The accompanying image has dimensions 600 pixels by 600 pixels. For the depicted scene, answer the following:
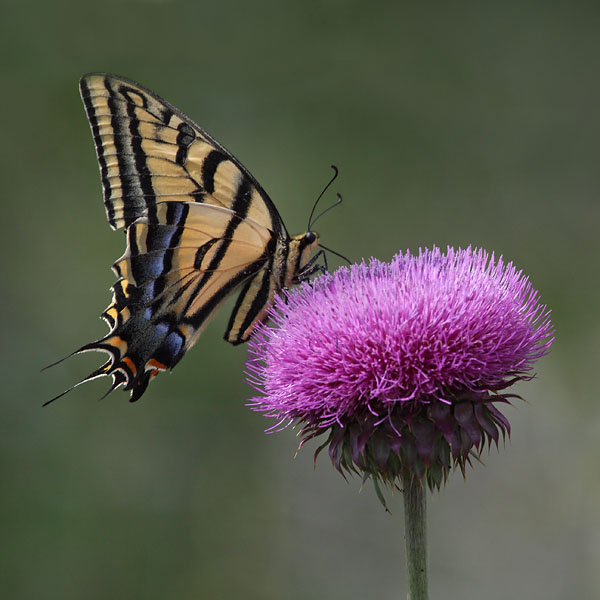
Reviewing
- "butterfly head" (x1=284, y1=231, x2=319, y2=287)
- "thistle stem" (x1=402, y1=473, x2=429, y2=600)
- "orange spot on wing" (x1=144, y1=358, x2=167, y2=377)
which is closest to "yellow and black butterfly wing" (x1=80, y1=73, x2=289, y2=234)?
"butterfly head" (x1=284, y1=231, x2=319, y2=287)

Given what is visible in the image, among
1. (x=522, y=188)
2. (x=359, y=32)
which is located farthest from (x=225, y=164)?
(x=359, y=32)

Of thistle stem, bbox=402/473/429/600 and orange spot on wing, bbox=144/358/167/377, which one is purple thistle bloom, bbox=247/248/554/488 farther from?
orange spot on wing, bbox=144/358/167/377

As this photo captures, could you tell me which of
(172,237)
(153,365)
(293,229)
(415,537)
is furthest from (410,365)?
(293,229)

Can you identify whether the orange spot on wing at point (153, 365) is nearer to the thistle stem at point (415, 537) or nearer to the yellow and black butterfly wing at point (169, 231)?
the yellow and black butterfly wing at point (169, 231)

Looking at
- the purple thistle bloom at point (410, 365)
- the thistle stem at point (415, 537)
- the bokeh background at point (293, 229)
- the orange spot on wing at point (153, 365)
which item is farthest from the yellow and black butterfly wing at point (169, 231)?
the bokeh background at point (293, 229)

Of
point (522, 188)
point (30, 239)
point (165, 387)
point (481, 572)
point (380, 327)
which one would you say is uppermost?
point (522, 188)

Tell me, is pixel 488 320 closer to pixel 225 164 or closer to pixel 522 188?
pixel 225 164
